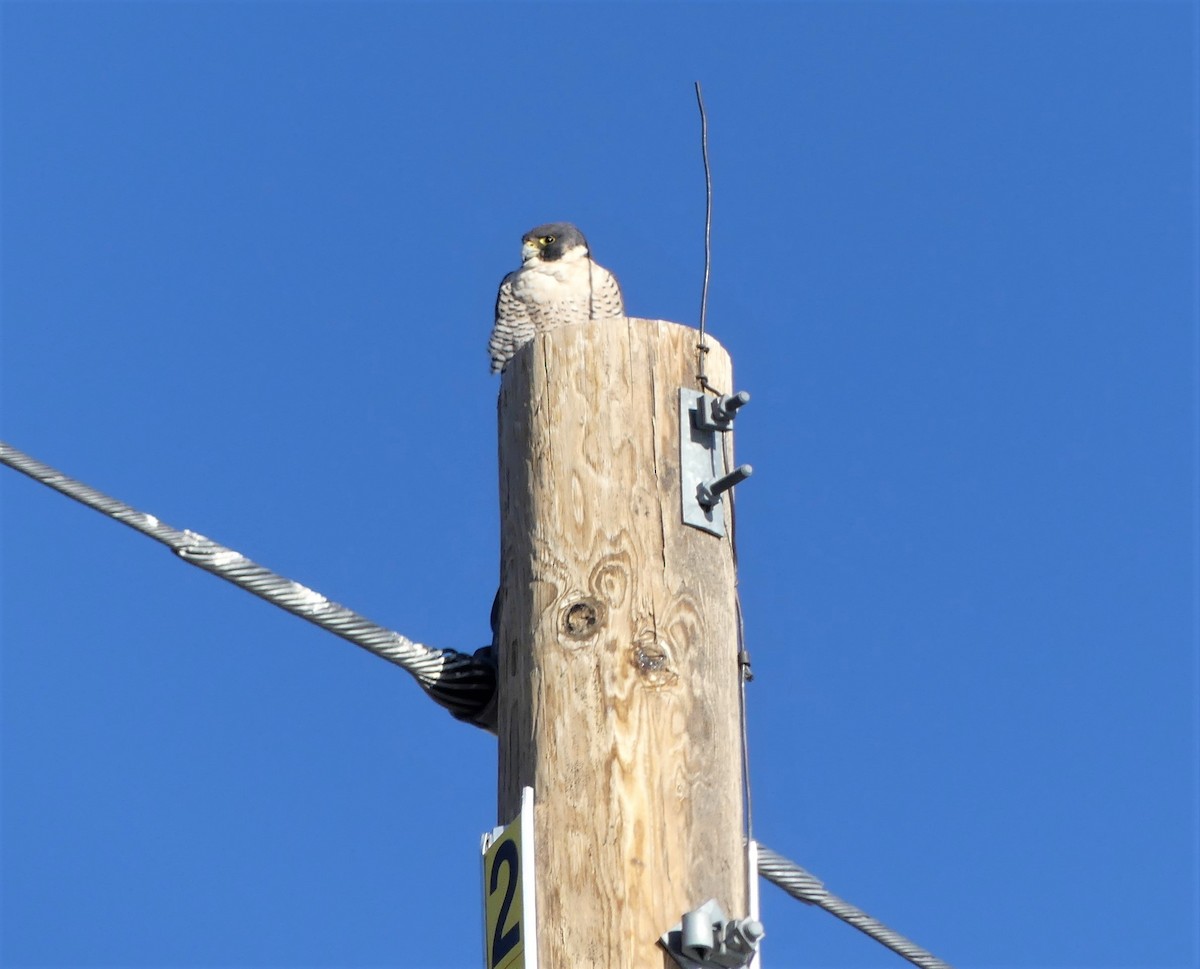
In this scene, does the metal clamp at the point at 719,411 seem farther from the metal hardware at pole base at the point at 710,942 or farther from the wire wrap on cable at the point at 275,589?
the metal hardware at pole base at the point at 710,942

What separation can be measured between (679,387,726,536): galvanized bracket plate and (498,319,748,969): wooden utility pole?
0.06ft

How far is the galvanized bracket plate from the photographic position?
11.4ft

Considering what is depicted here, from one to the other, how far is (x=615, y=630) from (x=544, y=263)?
4723 mm

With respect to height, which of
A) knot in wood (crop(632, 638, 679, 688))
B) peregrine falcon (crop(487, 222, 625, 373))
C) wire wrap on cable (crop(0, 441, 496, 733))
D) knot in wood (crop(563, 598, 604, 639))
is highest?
peregrine falcon (crop(487, 222, 625, 373))

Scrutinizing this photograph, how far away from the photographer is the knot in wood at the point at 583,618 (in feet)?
11.0

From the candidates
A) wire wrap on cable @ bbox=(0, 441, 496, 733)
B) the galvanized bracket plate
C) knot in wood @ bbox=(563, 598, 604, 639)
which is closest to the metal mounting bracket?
the galvanized bracket plate

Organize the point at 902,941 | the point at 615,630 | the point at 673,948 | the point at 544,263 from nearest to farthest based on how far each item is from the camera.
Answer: the point at 673,948
the point at 615,630
the point at 902,941
the point at 544,263

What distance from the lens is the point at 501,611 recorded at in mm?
3641

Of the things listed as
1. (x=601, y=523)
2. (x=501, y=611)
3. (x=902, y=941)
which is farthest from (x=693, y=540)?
(x=902, y=941)

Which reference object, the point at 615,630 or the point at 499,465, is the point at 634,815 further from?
the point at 499,465

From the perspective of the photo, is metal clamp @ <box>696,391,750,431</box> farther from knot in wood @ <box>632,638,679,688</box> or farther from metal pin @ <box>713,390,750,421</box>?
knot in wood @ <box>632,638,679,688</box>

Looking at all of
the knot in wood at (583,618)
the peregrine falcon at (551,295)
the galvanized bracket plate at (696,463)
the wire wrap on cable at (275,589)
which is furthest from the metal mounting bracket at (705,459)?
the peregrine falcon at (551,295)

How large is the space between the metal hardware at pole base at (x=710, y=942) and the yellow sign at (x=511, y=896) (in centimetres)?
23

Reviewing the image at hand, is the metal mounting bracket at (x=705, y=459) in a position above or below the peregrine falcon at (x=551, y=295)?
below
